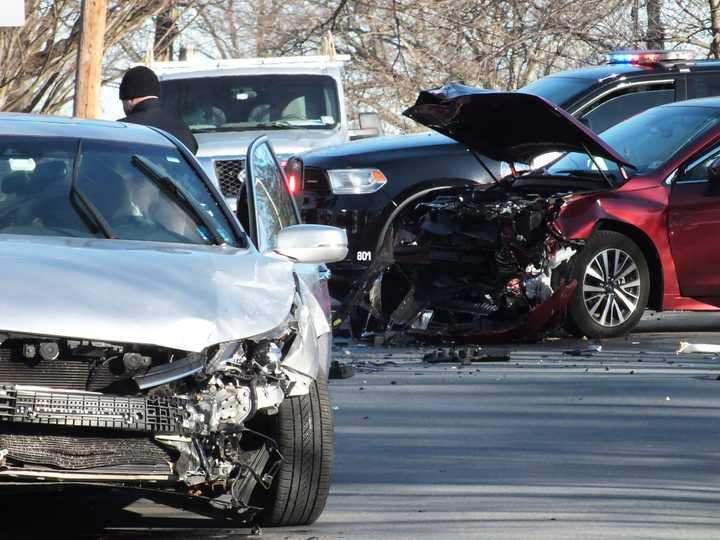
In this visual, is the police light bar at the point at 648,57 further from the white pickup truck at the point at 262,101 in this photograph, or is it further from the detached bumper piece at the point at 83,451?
the detached bumper piece at the point at 83,451

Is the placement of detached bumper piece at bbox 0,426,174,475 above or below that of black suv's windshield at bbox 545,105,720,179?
below

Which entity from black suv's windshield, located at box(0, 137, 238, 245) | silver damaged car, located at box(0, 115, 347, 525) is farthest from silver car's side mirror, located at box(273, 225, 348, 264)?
black suv's windshield, located at box(0, 137, 238, 245)

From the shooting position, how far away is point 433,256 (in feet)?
36.7

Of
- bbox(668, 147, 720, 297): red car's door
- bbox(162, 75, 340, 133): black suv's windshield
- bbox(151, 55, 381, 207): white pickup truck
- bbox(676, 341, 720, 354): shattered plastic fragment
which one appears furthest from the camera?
bbox(162, 75, 340, 133): black suv's windshield

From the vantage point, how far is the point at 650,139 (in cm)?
1170

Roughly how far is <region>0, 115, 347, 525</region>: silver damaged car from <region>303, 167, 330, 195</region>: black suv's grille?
5708mm

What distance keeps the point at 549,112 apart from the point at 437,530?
5.04 metres

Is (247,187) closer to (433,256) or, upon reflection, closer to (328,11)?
(433,256)

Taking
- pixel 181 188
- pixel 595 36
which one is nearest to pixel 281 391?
pixel 181 188

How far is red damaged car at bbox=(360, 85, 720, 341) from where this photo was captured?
1073cm

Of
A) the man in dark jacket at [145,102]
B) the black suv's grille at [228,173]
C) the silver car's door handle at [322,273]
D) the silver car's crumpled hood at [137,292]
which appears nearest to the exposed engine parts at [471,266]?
the man in dark jacket at [145,102]

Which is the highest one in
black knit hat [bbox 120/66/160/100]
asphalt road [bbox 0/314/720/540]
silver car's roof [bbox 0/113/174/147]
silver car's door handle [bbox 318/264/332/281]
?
black knit hat [bbox 120/66/160/100]

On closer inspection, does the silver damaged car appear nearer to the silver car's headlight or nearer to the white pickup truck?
the silver car's headlight

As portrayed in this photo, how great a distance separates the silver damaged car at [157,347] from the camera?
16.1 ft
